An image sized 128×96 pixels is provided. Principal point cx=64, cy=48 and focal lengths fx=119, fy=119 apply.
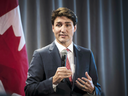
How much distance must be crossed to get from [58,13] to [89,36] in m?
0.85

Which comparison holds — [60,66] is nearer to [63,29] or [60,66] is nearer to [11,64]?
[63,29]

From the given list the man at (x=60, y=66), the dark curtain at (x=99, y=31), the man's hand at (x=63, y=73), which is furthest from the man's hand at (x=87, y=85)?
the dark curtain at (x=99, y=31)

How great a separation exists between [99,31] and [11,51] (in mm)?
1320

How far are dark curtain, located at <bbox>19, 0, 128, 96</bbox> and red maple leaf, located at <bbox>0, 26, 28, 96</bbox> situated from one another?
0.40m

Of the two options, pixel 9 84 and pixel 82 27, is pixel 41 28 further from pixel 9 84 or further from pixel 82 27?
pixel 9 84

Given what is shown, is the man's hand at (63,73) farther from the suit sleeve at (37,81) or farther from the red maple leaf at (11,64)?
the red maple leaf at (11,64)

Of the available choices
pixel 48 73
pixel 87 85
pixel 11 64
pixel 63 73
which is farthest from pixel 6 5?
pixel 87 85

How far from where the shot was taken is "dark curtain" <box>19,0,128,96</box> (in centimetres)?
182

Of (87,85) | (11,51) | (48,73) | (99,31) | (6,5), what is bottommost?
(87,85)

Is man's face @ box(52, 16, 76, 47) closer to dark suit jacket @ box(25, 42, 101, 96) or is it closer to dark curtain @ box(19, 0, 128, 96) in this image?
dark suit jacket @ box(25, 42, 101, 96)

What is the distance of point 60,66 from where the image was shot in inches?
44.7

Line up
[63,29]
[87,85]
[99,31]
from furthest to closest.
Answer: [99,31]
[63,29]
[87,85]

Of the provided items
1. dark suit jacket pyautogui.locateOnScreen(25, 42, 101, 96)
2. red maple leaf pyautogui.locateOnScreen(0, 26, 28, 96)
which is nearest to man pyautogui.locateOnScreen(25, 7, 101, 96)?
dark suit jacket pyautogui.locateOnScreen(25, 42, 101, 96)

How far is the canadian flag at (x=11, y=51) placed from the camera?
130 cm
